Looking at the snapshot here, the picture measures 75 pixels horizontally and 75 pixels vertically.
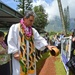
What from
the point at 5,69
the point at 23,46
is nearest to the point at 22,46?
the point at 23,46

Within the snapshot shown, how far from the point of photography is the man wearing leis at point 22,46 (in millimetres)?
4766

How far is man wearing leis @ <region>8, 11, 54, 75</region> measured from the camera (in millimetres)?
4766

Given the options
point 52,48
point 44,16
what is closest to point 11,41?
point 52,48

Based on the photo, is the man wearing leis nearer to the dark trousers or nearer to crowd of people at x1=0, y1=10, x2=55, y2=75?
crowd of people at x1=0, y1=10, x2=55, y2=75

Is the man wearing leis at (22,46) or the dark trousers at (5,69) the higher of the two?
the man wearing leis at (22,46)

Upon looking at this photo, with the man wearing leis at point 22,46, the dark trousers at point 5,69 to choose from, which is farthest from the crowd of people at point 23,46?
the dark trousers at point 5,69

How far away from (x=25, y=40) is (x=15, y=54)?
30 cm

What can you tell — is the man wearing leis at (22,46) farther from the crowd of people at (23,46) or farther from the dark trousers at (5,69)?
the dark trousers at (5,69)

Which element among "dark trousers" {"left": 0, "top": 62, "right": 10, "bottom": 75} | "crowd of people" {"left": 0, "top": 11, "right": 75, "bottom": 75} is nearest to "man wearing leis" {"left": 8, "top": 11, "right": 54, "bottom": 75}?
"crowd of people" {"left": 0, "top": 11, "right": 75, "bottom": 75}

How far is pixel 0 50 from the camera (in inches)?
246

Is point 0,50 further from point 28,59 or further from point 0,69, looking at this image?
point 28,59

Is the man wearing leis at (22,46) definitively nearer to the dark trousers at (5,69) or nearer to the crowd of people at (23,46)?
the crowd of people at (23,46)

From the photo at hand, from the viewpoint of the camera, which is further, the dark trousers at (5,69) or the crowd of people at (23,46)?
the dark trousers at (5,69)

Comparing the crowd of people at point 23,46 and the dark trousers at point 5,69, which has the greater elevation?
the crowd of people at point 23,46
